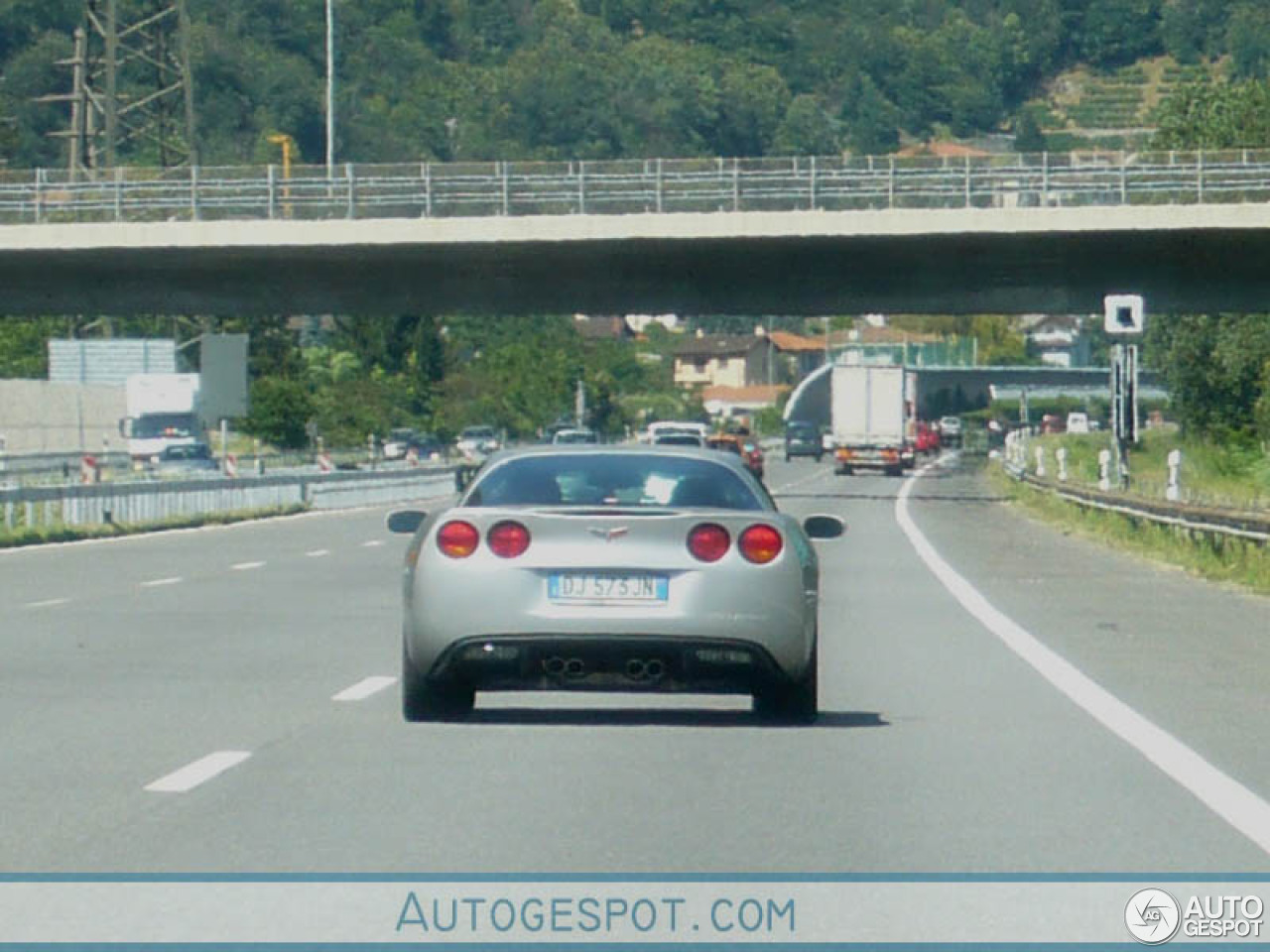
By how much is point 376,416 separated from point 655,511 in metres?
106

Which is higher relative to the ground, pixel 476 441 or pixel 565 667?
pixel 565 667

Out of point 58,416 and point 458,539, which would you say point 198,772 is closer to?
point 458,539

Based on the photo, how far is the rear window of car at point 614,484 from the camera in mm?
15328

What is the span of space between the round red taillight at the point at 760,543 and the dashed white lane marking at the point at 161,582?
1522 centimetres

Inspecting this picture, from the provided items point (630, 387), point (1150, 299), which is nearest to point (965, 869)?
point (1150, 299)

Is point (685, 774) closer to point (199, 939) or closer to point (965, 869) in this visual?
point (965, 869)

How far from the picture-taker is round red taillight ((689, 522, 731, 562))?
1458cm

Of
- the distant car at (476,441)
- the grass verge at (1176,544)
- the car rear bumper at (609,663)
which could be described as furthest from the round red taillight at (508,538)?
the distant car at (476,441)

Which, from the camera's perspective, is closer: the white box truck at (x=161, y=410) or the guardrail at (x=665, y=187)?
the guardrail at (x=665, y=187)

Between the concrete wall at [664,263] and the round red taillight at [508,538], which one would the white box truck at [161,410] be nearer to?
the concrete wall at [664,263]

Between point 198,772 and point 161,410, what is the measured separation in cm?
7746

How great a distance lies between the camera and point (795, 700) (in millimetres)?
14961

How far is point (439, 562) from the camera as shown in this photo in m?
14.6

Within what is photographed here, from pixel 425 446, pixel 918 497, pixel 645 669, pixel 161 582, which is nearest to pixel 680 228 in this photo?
pixel 918 497
